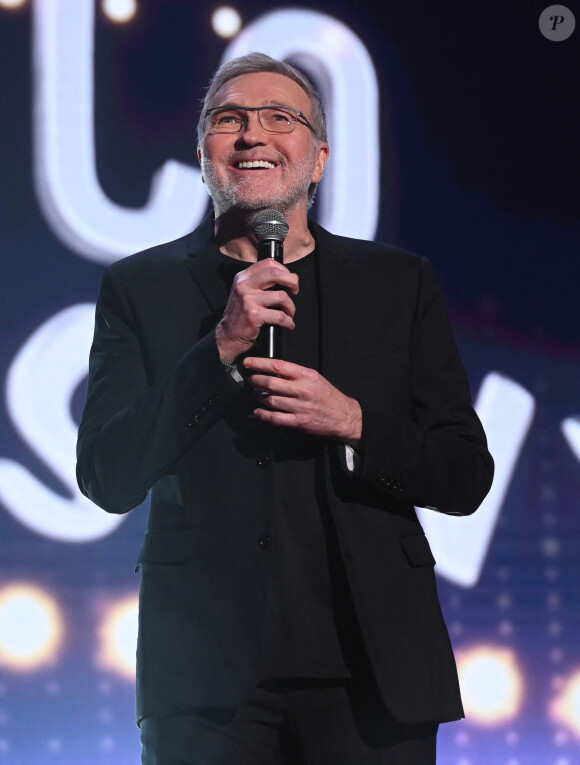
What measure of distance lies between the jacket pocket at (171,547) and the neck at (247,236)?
0.51 metres

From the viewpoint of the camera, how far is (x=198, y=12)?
9.27 feet

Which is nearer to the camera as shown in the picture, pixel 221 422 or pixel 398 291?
pixel 221 422

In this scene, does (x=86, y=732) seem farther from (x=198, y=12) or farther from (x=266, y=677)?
(x=198, y=12)

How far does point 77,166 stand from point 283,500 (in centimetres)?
166

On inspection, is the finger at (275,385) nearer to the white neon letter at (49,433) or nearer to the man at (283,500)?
the man at (283,500)

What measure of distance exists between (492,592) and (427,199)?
1.21 m

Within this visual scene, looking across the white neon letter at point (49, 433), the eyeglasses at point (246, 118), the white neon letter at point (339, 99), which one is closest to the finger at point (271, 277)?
the eyeglasses at point (246, 118)

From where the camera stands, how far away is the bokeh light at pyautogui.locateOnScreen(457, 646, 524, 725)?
2.76m

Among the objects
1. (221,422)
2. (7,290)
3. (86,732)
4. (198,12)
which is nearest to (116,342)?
(221,422)

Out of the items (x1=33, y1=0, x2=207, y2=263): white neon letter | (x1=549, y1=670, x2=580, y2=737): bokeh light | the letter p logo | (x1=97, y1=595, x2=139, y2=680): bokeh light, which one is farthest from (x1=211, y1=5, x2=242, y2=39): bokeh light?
(x1=549, y1=670, x2=580, y2=737): bokeh light

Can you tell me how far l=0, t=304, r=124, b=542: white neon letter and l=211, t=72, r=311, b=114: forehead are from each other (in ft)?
3.72

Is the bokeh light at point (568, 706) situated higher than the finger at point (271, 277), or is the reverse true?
the finger at point (271, 277)

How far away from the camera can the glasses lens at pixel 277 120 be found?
1664mm

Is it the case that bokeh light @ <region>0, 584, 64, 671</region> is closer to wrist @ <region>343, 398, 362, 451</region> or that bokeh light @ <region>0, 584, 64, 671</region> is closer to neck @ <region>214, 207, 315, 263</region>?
neck @ <region>214, 207, 315, 263</region>
